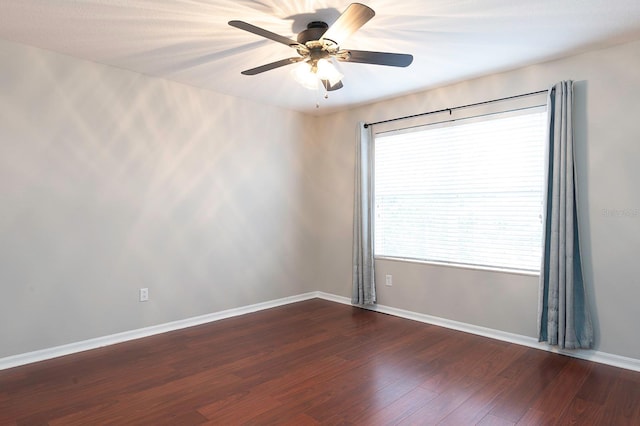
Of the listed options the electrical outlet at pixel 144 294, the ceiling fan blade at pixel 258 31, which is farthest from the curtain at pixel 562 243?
the electrical outlet at pixel 144 294

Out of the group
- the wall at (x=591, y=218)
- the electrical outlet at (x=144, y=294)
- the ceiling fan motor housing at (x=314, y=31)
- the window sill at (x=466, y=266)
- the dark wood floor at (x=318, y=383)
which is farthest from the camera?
the electrical outlet at (x=144, y=294)

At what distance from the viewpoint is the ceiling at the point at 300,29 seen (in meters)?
2.31

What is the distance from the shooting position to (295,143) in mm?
4883

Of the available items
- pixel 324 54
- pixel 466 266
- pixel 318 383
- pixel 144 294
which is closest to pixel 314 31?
pixel 324 54

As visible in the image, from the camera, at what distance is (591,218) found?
2.98m

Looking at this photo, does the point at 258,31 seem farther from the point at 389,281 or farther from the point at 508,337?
the point at 508,337

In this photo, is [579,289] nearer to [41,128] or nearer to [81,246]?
[81,246]

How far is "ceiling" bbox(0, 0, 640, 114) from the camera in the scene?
7.57 feet

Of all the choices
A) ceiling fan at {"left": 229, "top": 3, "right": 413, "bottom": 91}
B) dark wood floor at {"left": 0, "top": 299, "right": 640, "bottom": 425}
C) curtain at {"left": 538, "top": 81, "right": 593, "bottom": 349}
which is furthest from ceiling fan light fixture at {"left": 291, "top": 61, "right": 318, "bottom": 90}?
dark wood floor at {"left": 0, "top": 299, "right": 640, "bottom": 425}

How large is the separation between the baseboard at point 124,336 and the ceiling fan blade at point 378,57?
2.91m

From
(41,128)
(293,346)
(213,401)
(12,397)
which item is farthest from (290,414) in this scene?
(41,128)

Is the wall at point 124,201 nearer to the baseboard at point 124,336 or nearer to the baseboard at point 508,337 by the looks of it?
the baseboard at point 124,336

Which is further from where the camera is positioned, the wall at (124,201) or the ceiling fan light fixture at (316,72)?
the wall at (124,201)

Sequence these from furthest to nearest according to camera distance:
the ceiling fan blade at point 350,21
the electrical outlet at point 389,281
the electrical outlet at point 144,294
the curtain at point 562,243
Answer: the electrical outlet at point 389,281 < the electrical outlet at point 144,294 < the curtain at point 562,243 < the ceiling fan blade at point 350,21
